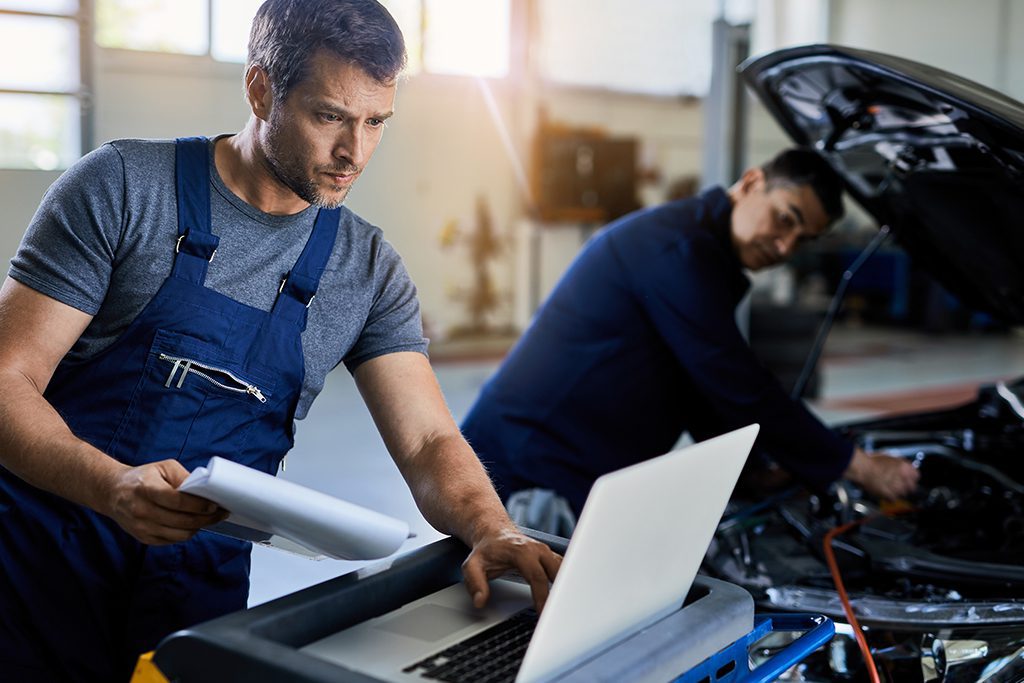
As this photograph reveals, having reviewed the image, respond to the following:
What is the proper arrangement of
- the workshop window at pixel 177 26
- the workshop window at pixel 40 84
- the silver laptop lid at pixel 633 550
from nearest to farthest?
1. the silver laptop lid at pixel 633 550
2. the workshop window at pixel 40 84
3. the workshop window at pixel 177 26

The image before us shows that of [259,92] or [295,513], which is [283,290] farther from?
[295,513]

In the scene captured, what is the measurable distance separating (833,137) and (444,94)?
16.7 ft

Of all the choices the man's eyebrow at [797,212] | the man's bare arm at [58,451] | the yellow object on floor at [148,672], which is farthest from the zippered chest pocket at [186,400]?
the man's eyebrow at [797,212]

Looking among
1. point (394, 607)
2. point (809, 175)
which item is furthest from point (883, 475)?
point (394, 607)

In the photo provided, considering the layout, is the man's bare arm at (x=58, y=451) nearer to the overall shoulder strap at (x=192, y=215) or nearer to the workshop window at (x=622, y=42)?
the overall shoulder strap at (x=192, y=215)

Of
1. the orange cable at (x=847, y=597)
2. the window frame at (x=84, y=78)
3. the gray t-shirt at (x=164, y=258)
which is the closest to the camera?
the gray t-shirt at (x=164, y=258)

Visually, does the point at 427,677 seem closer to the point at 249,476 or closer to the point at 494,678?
the point at 494,678

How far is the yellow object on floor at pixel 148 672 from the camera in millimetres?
911

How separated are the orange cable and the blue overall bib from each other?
0.86 metres

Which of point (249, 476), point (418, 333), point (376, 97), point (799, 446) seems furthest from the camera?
point (799, 446)

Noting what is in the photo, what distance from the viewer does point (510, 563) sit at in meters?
1.17

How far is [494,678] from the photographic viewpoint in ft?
3.16

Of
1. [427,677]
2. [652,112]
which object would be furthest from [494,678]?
[652,112]

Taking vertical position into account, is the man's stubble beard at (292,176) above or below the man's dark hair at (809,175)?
above
